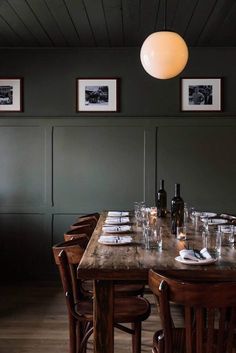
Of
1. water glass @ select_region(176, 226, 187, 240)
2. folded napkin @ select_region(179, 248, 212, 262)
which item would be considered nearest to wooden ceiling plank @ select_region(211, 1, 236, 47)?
water glass @ select_region(176, 226, 187, 240)

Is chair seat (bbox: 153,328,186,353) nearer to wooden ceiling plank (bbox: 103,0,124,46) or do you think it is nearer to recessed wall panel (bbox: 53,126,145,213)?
wooden ceiling plank (bbox: 103,0,124,46)

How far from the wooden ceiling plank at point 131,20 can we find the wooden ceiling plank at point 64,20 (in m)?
0.52

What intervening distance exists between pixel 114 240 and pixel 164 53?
143 centimetres

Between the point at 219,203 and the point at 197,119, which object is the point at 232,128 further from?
the point at 219,203

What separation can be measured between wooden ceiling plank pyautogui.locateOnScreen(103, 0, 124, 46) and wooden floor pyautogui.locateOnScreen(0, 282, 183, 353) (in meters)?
2.76

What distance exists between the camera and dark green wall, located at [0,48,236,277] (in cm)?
467

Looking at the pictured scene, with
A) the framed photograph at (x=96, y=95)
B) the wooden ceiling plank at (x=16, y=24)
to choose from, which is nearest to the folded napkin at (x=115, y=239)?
the wooden ceiling plank at (x=16, y=24)

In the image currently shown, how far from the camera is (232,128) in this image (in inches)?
183

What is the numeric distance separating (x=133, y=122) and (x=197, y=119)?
0.76 metres

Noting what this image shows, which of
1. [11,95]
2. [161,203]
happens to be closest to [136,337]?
[161,203]

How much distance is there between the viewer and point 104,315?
1.96 m

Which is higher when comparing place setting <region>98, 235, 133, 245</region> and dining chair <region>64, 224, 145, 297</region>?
place setting <region>98, 235, 133, 245</region>

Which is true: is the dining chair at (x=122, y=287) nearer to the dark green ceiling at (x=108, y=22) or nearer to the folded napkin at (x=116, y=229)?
the folded napkin at (x=116, y=229)

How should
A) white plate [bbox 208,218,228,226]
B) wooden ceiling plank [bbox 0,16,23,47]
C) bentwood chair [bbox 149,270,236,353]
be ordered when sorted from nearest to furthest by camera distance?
bentwood chair [bbox 149,270,236,353] < white plate [bbox 208,218,228,226] < wooden ceiling plank [bbox 0,16,23,47]
